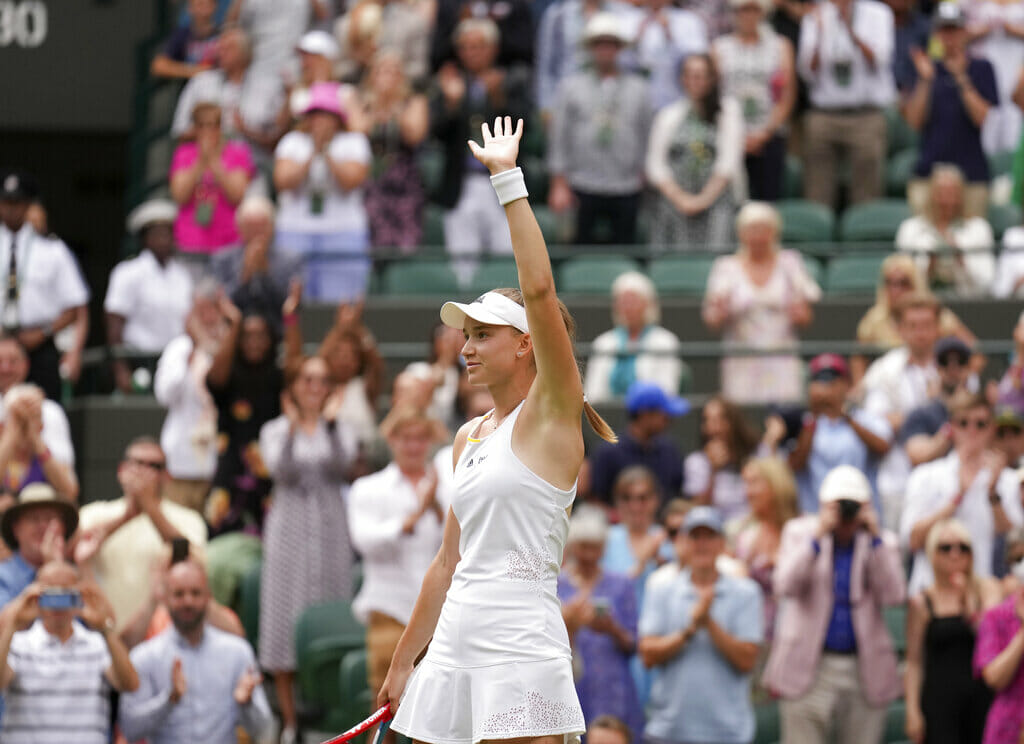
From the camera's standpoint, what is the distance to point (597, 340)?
1202 centimetres

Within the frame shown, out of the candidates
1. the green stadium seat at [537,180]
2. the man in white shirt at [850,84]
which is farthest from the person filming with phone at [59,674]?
the man in white shirt at [850,84]

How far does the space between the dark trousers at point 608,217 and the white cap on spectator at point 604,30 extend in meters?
1.04

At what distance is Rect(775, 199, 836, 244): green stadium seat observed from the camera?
541 inches

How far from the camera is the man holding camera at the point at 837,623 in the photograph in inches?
360

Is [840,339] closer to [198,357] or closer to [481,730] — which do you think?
[198,357]

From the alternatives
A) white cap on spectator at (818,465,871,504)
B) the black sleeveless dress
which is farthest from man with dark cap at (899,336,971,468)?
the black sleeveless dress

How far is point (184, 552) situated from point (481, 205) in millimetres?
5044

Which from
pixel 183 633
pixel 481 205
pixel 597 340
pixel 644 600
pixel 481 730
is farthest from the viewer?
pixel 481 205

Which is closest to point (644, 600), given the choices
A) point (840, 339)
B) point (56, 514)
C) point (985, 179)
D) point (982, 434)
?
point (982, 434)

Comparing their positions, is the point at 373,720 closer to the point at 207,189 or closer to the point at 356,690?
the point at 356,690

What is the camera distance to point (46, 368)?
11.6 m

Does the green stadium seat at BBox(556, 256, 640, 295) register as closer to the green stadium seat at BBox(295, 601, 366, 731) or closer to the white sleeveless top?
the green stadium seat at BBox(295, 601, 366, 731)

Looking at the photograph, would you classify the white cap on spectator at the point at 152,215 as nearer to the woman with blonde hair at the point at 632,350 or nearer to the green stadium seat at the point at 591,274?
the green stadium seat at the point at 591,274

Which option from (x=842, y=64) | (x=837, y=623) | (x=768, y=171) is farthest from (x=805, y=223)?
(x=837, y=623)
